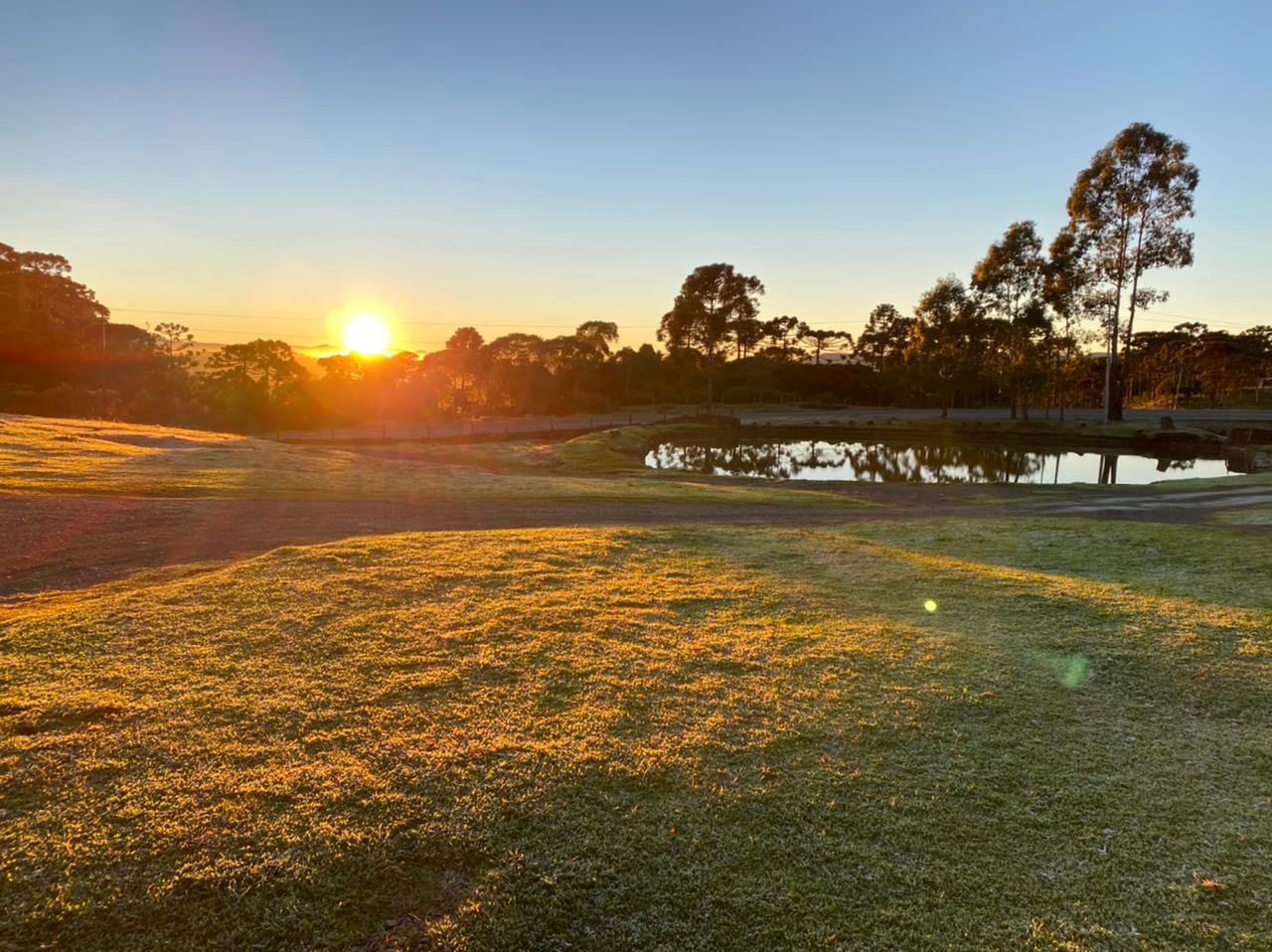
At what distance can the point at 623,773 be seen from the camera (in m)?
3.62

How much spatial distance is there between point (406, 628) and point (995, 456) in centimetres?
3940

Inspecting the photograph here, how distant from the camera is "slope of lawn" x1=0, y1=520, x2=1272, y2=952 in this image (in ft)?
8.87

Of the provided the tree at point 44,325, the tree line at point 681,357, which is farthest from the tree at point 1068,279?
the tree at point 44,325

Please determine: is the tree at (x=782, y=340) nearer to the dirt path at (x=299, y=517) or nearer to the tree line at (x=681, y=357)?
the tree line at (x=681, y=357)

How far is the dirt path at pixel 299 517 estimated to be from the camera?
28.7ft

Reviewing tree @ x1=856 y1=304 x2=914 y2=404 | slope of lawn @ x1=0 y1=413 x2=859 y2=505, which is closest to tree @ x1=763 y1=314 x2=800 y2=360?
tree @ x1=856 y1=304 x2=914 y2=404

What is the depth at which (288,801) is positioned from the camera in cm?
328

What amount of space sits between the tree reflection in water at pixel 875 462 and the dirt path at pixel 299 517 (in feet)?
36.1

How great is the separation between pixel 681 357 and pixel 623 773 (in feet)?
226

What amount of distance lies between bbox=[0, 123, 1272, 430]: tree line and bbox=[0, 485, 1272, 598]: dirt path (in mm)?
30789

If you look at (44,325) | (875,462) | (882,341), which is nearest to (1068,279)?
(875,462)

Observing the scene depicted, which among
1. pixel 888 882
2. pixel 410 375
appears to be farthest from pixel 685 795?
pixel 410 375

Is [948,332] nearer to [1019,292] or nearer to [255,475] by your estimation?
[1019,292]

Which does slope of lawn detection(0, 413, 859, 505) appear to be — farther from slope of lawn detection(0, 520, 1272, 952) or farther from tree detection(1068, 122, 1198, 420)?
tree detection(1068, 122, 1198, 420)
